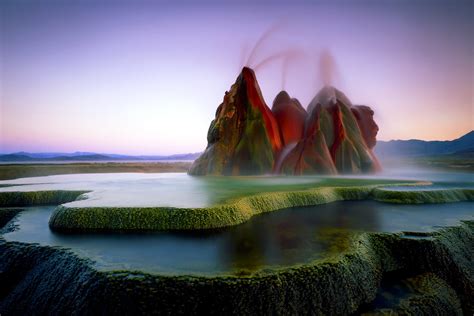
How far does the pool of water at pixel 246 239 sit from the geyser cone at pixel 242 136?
1954 cm

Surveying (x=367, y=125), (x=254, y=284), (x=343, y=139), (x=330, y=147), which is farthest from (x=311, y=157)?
(x=254, y=284)

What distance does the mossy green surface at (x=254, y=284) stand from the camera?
8039 mm

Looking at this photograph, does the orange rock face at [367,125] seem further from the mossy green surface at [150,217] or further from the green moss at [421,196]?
the mossy green surface at [150,217]

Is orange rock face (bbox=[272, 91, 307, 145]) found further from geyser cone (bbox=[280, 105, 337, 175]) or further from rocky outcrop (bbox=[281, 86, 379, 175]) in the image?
geyser cone (bbox=[280, 105, 337, 175])

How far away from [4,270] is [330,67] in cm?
4349

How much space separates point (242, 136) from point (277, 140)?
4.32 m

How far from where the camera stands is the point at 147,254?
1055 centimetres

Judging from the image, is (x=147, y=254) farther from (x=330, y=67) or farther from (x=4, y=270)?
(x=330, y=67)

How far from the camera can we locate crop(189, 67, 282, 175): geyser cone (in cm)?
3772

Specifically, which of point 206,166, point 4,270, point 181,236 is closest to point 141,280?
point 181,236

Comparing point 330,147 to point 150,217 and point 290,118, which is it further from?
point 150,217

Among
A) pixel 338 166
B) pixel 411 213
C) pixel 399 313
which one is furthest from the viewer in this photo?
pixel 338 166

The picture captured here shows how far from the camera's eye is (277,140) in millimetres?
39531

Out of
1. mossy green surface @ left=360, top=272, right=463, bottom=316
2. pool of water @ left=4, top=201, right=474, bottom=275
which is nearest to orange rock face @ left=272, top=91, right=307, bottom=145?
pool of water @ left=4, top=201, right=474, bottom=275
